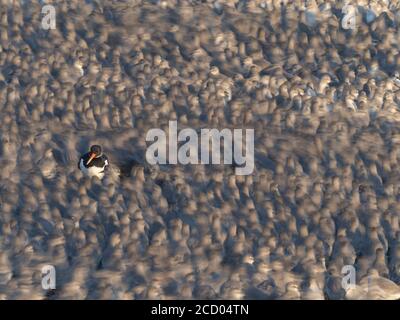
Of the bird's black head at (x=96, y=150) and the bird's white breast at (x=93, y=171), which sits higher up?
the bird's black head at (x=96, y=150)

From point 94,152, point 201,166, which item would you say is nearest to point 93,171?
point 94,152

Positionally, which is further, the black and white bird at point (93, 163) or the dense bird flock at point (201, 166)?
the black and white bird at point (93, 163)

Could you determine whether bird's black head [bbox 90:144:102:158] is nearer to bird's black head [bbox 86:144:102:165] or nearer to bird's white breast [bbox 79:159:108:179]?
bird's black head [bbox 86:144:102:165]

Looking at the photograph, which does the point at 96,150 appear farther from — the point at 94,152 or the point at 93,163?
the point at 93,163

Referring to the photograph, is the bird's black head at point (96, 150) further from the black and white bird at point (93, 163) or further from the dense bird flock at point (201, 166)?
the dense bird flock at point (201, 166)

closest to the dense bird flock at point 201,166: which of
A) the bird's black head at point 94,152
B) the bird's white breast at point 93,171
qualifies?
the bird's white breast at point 93,171

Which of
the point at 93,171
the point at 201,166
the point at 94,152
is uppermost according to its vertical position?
the point at 94,152

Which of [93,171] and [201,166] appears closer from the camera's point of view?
[93,171]
